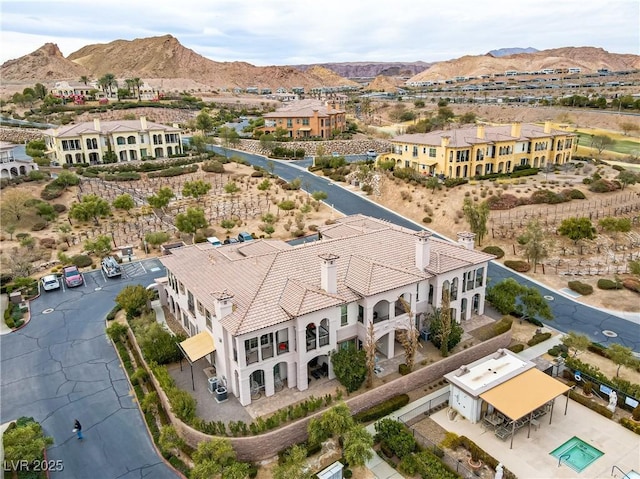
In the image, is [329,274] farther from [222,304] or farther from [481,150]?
[481,150]

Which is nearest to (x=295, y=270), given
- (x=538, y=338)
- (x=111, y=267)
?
(x=538, y=338)

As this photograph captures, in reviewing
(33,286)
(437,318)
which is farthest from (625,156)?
(33,286)

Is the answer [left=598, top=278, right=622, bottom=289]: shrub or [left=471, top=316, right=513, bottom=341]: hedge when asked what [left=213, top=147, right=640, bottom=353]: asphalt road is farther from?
[left=471, top=316, right=513, bottom=341]: hedge

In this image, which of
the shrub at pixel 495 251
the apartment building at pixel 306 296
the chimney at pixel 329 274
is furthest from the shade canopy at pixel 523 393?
the shrub at pixel 495 251

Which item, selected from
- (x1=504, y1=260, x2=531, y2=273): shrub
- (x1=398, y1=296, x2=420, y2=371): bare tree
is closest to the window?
(x1=398, y1=296, x2=420, y2=371): bare tree

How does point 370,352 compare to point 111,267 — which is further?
point 111,267

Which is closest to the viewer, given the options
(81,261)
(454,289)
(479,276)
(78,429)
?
(78,429)
